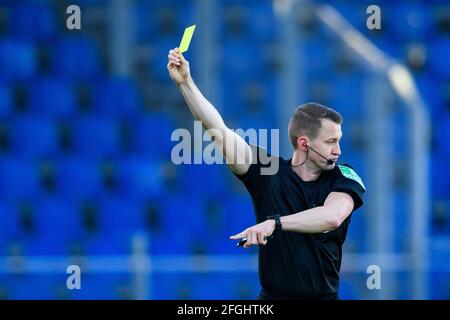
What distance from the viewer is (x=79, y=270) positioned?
686 cm

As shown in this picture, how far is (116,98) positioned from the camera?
8.95m

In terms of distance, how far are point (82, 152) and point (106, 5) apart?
4.43ft

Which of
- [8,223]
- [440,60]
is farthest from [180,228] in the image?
[440,60]

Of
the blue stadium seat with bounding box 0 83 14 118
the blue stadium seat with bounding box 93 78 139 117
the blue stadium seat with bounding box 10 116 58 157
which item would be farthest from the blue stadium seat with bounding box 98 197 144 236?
the blue stadium seat with bounding box 0 83 14 118

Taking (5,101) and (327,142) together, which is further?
(5,101)

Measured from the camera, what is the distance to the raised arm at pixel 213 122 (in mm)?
4547

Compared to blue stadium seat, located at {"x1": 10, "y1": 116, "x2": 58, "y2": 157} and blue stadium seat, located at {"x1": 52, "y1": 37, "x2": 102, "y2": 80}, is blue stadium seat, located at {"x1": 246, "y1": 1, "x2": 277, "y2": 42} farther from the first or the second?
blue stadium seat, located at {"x1": 10, "y1": 116, "x2": 58, "y2": 157}

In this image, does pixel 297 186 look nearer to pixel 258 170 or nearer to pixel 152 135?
pixel 258 170

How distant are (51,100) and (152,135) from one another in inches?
34.6

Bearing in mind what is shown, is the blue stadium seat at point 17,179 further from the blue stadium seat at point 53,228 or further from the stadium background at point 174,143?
the blue stadium seat at point 53,228

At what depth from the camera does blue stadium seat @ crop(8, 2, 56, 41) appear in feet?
30.3

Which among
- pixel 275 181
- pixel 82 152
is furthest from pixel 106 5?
pixel 275 181

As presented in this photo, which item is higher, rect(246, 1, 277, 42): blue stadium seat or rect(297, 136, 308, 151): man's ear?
rect(246, 1, 277, 42): blue stadium seat

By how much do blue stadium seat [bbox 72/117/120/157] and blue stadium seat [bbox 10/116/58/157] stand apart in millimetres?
224
